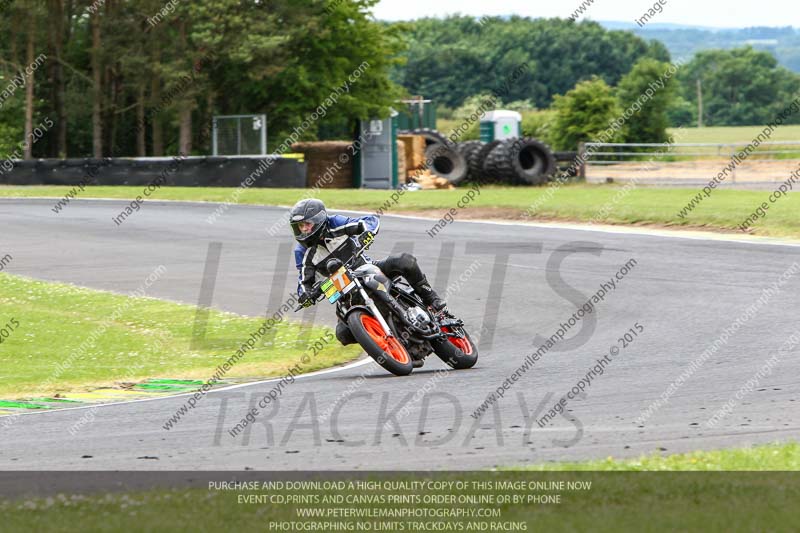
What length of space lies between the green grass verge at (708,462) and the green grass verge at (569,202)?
16.5 m

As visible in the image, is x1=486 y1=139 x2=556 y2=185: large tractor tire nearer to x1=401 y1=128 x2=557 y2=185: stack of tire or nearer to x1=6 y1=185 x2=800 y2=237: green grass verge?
x1=401 y1=128 x2=557 y2=185: stack of tire

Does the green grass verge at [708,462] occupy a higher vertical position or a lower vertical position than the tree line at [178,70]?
lower

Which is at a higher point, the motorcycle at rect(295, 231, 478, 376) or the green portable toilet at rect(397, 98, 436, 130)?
the green portable toilet at rect(397, 98, 436, 130)

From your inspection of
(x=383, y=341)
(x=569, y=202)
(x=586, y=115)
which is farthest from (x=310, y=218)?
(x=586, y=115)

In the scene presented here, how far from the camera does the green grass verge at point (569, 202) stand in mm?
25406

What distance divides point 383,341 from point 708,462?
4.49 metres

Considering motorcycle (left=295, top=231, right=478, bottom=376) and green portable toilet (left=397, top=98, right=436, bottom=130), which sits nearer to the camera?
motorcycle (left=295, top=231, right=478, bottom=376)

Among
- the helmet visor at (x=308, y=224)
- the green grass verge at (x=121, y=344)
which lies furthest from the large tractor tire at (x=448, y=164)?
the helmet visor at (x=308, y=224)

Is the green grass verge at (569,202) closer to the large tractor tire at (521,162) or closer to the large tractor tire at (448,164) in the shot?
the large tractor tire at (521,162)

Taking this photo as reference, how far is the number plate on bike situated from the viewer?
35.5 ft

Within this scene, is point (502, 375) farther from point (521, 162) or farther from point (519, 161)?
point (521, 162)

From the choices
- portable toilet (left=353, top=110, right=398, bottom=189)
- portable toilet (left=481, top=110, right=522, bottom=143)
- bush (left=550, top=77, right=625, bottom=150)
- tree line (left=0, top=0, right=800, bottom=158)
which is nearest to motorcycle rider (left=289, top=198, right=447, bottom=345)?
tree line (left=0, top=0, right=800, bottom=158)

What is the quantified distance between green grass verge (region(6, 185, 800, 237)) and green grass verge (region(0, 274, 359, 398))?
12257 mm

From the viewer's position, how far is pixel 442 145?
147ft
